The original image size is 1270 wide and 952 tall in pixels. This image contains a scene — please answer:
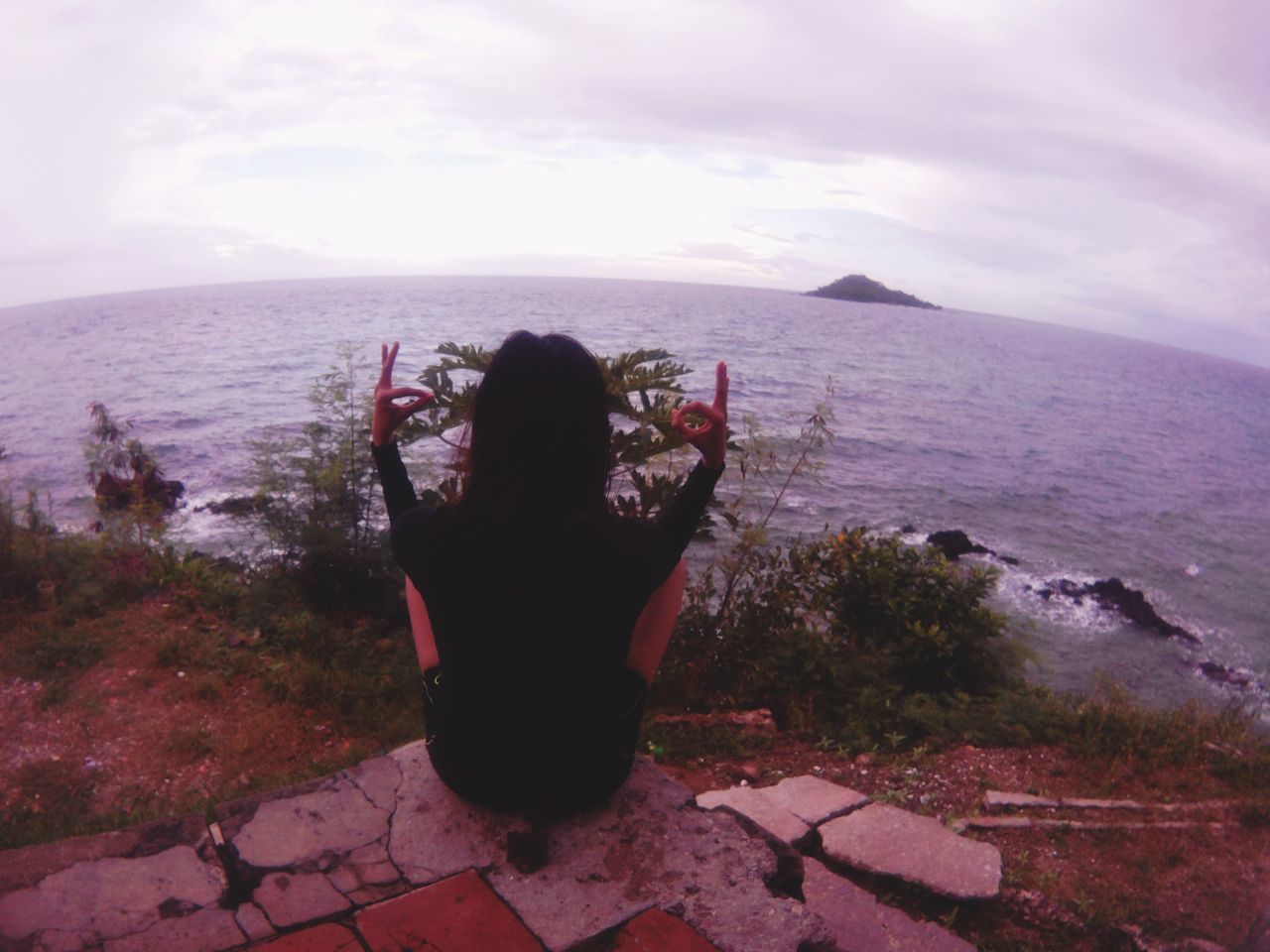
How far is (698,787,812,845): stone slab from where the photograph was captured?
3650 millimetres

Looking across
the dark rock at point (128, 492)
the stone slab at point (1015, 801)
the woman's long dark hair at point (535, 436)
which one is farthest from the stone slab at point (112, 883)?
the dark rock at point (128, 492)

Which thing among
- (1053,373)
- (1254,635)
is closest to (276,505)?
(1254,635)

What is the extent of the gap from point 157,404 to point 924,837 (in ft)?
95.8

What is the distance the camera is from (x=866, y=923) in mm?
3006

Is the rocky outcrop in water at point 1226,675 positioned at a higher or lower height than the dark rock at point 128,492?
lower

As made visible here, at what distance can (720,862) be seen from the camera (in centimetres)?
243

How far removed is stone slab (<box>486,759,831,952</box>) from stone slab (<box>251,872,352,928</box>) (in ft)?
1.44

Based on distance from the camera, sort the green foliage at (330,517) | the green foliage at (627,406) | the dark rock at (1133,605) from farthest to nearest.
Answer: the dark rock at (1133,605) < the green foliage at (330,517) < the green foliage at (627,406)

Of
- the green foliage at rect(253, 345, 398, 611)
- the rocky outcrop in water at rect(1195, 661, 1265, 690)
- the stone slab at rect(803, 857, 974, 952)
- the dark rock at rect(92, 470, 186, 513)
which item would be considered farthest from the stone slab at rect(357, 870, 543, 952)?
the rocky outcrop in water at rect(1195, 661, 1265, 690)

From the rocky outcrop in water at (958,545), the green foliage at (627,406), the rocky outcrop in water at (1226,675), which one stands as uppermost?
the green foliage at (627,406)

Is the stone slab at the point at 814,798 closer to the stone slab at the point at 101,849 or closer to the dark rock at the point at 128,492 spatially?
the stone slab at the point at 101,849

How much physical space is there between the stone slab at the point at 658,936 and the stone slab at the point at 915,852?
1.62 metres

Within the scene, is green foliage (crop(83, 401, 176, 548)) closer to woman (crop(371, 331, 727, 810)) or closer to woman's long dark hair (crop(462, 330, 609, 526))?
woman (crop(371, 331, 727, 810))

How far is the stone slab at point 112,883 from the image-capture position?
79.4 inches
